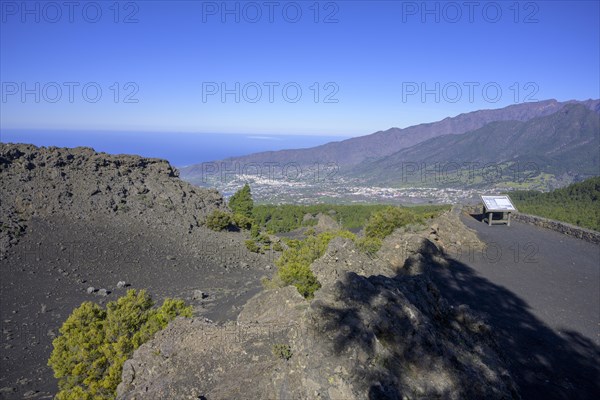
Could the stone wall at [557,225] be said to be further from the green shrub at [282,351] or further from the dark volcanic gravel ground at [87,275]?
the green shrub at [282,351]

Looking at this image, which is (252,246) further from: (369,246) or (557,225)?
Answer: (557,225)

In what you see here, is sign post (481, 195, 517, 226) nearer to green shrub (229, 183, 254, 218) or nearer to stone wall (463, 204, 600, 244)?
stone wall (463, 204, 600, 244)

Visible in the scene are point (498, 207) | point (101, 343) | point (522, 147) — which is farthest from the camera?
point (522, 147)

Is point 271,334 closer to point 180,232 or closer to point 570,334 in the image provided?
point 570,334

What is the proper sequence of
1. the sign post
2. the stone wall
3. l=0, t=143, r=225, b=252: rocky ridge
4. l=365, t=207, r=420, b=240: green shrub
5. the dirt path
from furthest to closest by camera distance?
l=0, t=143, r=225, b=252: rocky ridge < the sign post < l=365, t=207, r=420, b=240: green shrub < the stone wall < the dirt path

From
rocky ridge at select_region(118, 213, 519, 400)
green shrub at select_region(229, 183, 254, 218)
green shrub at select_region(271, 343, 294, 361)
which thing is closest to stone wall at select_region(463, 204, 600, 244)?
green shrub at select_region(229, 183, 254, 218)

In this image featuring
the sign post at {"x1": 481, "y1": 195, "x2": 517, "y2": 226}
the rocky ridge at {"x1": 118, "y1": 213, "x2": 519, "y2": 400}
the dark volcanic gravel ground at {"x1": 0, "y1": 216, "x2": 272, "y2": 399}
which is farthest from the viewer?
the sign post at {"x1": 481, "y1": 195, "x2": 517, "y2": 226}

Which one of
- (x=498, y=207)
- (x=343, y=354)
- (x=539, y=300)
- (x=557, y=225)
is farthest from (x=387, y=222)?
(x=343, y=354)
